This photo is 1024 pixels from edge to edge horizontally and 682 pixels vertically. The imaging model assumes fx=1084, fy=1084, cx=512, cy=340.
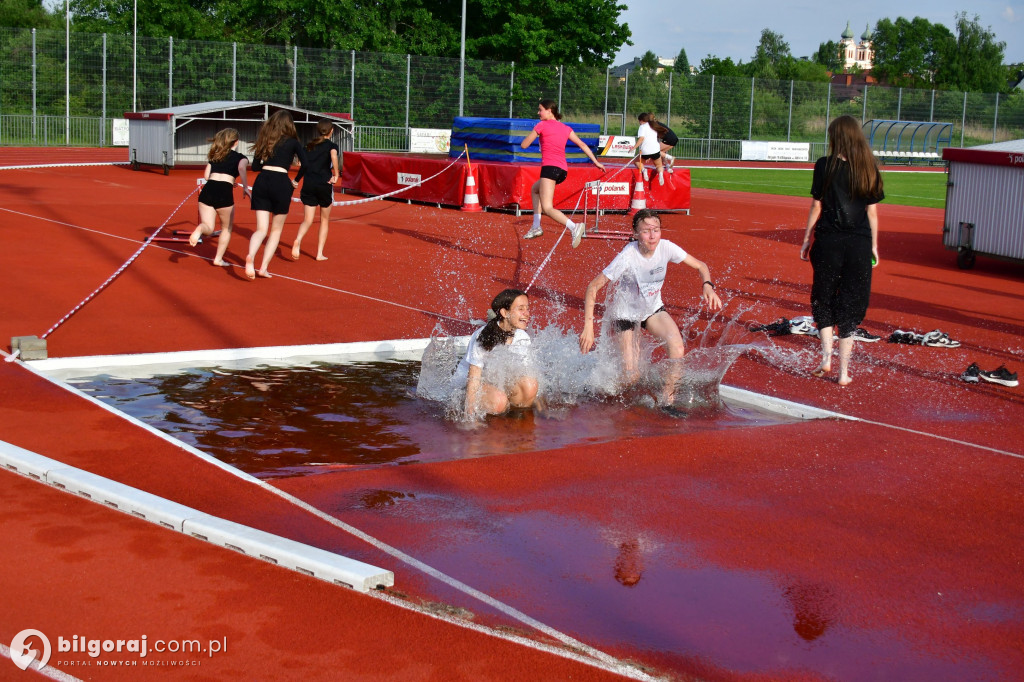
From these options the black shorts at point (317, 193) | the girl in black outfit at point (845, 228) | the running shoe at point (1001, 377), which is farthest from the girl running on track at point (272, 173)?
the running shoe at point (1001, 377)

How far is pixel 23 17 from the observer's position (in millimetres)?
61125

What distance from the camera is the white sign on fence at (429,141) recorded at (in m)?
43.5

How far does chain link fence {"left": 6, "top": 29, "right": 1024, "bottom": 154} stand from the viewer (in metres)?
38.1

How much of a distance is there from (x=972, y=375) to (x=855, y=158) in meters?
2.28

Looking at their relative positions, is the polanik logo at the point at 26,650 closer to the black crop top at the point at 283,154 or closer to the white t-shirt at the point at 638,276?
the white t-shirt at the point at 638,276

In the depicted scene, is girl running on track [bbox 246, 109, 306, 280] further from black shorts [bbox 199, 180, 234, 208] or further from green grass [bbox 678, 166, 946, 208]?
green grass [bbox 678, 166, 946, 208]

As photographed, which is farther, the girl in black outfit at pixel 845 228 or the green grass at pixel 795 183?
the green grass at pixel 795 183

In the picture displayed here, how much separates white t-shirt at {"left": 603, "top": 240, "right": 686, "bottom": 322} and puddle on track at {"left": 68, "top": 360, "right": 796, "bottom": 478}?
30.2 inches

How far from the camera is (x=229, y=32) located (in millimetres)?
57844

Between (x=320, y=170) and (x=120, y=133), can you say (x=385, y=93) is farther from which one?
(x=320, y=170)

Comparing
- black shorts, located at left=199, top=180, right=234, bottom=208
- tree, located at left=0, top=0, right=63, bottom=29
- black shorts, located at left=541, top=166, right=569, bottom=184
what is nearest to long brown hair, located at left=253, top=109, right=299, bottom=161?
black shorts, located at left=199, top=180, right=234, bottom=208

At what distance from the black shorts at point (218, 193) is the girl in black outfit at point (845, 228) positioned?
799cm

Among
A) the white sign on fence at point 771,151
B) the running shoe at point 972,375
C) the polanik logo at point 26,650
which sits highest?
the white sign on fence at point 771,151

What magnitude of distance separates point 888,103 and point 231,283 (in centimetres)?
5228
